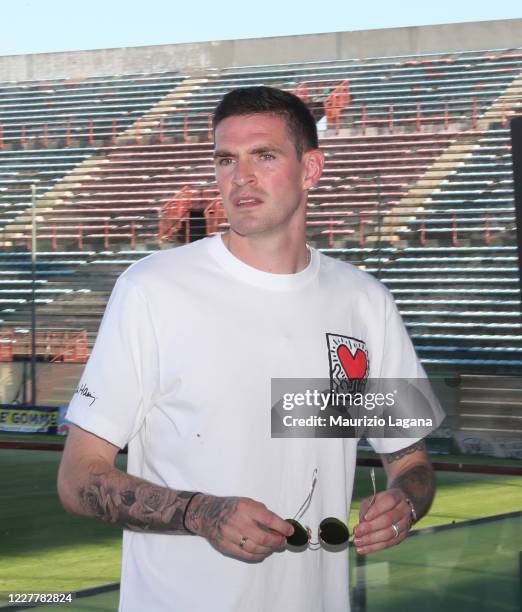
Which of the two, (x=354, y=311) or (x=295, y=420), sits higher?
(x=354, y=311)

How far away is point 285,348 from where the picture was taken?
2092 mm

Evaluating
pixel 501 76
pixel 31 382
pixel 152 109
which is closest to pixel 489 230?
pixel 501 76

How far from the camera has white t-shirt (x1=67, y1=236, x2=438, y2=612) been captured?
199cm

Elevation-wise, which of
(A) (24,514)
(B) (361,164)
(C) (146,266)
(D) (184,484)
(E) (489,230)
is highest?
(B) (361,164)

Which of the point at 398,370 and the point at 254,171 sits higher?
the point at 254,171

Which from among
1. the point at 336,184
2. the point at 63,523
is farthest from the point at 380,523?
the point at 336,184

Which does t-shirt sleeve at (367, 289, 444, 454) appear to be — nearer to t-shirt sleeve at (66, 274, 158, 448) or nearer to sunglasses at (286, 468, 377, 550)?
sunglasses at (286, 468, 377, 550)

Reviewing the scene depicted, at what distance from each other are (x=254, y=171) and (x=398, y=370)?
0.49m

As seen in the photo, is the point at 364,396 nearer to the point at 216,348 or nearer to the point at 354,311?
the point at 354,311

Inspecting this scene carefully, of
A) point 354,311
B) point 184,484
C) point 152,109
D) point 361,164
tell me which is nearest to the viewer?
point 184,484

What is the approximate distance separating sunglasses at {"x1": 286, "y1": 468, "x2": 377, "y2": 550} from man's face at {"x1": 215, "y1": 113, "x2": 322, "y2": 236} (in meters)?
0.47

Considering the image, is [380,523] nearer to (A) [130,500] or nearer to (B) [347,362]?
(B) [347,362]

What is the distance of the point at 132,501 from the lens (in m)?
1.96

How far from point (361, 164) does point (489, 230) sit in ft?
11.2
